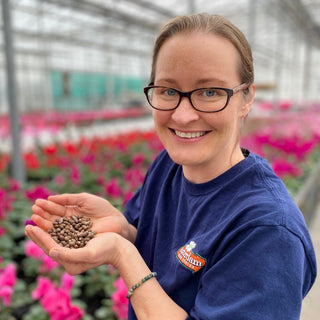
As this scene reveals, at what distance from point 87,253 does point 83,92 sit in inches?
912

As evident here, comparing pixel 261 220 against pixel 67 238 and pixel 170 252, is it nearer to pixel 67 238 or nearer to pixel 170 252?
pixel 170 252

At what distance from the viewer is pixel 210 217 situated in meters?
0.81

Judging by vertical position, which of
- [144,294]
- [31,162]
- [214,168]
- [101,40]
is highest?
[101,40]

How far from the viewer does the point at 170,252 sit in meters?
0.89

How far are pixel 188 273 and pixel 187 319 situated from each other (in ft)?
0.34

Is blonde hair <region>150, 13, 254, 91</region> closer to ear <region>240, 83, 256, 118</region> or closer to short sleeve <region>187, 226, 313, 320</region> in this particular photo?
ear <region>240, 83, 256, 118</region>

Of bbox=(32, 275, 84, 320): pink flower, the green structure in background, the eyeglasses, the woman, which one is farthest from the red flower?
the green structure in background

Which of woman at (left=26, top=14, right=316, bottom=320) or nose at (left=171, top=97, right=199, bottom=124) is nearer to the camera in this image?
woman at (left=26, top=14, right=316, bottom=320)

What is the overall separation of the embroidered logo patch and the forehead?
1.32 feet

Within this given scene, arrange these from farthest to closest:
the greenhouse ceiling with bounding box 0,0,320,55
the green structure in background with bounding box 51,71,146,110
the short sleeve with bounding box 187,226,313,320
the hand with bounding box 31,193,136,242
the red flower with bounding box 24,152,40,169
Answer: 1. the green structure in background with bounding box 51,71,146,110
2. the greenhouse ceiling with bounding box 0,0,320,55
3. the red flower with bounding box 24,152,40,169
4. the hand with bounding box 31,193,136,242
5. the short sleeve with bounding box 187,226,313,320

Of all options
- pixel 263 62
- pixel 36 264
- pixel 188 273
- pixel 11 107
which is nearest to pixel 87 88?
pixel 263 62

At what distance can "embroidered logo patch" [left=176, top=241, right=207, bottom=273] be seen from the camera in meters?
0.78

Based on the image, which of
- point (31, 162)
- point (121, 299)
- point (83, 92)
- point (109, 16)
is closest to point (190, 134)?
point (121, 299)

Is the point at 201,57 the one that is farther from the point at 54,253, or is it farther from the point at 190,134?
the point at 54,253
